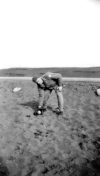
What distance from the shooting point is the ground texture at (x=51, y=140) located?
3318 mm

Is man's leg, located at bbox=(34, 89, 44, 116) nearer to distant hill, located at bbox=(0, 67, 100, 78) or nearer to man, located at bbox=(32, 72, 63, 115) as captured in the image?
man, located at bbox=(32, 72, 63, 115)

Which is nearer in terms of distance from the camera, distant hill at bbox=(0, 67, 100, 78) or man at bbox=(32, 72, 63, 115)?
man at bbox=(32, 72, 63, 115)

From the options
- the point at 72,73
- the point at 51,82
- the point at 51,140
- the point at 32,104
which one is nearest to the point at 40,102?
the point at 51,82

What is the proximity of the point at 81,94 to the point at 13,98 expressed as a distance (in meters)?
3.22

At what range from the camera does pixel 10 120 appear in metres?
5.63

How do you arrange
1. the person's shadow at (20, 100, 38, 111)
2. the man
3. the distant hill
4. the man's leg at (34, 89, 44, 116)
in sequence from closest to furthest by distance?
1. the man
2. the man's leg at (34, 89, 44, 116)
3. the person's shadow at (20, 100, 38, 111)
4. the distant hill

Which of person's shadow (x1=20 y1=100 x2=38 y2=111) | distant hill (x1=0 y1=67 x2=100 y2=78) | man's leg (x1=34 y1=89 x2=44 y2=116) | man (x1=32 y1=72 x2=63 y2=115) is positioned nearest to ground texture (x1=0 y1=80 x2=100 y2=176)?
person's shadow (x1=20 y1=100 x2=38 y2=111)

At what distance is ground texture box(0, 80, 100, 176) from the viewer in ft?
10.9

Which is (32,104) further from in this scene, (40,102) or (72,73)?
(72,73)

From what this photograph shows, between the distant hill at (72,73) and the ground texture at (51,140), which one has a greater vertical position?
the distant hill at (72,73)

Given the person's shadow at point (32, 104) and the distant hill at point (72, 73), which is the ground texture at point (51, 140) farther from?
the distant hill at point (72, 73)

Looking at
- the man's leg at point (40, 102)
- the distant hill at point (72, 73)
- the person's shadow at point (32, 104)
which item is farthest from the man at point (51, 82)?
the distant hill at point (72, 73)

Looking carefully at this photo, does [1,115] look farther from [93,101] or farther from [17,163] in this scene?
[93,101]

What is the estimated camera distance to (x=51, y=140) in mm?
4328
